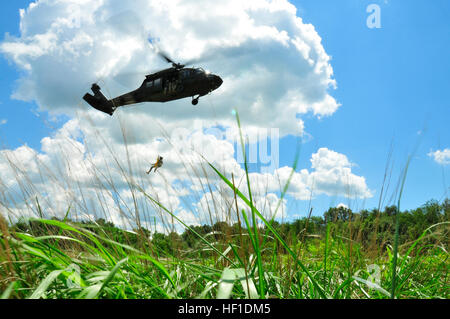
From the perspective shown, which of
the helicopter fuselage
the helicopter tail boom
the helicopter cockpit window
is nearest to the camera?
the helicopter fuselage

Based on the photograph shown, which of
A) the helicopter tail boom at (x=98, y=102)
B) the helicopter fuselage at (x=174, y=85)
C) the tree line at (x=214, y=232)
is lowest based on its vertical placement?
the tree line at (x=214, y=232)

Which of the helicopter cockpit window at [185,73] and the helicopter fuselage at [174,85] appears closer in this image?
the helicopter fuselage at [174,85]

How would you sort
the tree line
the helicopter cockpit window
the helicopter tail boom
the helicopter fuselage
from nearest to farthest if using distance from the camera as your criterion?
the tree line → the helicopter fuselage → the helicopter cockpit window → the helicopter tail boom

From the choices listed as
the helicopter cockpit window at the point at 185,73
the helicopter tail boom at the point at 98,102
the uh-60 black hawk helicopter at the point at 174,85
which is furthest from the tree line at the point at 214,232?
the helicopter tail boom at the point at 98,102

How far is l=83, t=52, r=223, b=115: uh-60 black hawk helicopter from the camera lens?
584 inches

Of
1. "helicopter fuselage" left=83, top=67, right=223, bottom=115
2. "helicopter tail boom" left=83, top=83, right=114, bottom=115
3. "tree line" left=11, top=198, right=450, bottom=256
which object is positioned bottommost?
"tree line" left=11, top=198, right=450, bottom=256

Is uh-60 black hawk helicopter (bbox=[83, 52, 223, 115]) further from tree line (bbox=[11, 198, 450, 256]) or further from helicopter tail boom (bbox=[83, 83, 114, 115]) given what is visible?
tree line (bbox=[11, 198, 450, 256])

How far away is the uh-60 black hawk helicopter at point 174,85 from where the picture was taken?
14.8m

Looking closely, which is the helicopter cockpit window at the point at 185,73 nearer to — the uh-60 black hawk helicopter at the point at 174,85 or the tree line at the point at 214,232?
the uh-60 black hawk helicopter at the point at 174,85

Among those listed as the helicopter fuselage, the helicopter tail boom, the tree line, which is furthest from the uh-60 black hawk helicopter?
the tree line
